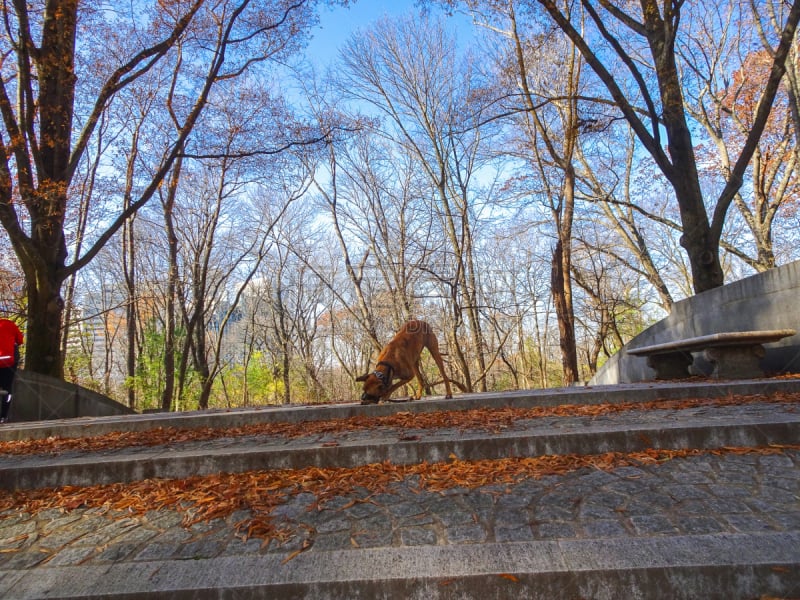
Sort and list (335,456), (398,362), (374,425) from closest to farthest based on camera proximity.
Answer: (335,456)
(374,425)
(398,362)

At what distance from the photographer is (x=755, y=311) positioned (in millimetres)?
6805

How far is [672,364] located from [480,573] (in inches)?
276

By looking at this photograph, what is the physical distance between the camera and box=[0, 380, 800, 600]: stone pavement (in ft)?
6.72

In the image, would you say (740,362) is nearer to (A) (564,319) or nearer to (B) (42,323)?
(A) (564,319)

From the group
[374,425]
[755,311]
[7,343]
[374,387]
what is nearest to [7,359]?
[7,343]

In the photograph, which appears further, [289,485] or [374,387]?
[374,387]

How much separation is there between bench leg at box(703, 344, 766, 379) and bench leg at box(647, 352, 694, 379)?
137 cm

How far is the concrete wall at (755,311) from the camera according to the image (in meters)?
6.32

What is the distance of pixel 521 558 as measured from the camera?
7.07 ft

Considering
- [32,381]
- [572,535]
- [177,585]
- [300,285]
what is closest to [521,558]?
[572,535]

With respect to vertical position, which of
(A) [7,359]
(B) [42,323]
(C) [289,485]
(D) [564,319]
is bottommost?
(C) [289,485]

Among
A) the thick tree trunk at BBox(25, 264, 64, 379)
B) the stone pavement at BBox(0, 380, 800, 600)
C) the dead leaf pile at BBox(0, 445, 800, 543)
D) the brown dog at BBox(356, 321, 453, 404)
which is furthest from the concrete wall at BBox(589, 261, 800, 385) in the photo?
the thick tree trunk at BBox(25, 264, 64, 379)

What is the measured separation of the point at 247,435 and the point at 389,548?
116 inches

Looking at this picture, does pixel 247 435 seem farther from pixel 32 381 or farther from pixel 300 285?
pixel 300 285
